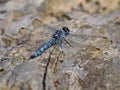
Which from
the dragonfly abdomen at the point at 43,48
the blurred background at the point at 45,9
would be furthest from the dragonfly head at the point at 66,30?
the blurred background at the point at 45,9

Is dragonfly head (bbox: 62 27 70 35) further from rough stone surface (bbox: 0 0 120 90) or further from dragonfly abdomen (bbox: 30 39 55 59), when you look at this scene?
dragonfly abdomen (bbox: 30 39 55 59)

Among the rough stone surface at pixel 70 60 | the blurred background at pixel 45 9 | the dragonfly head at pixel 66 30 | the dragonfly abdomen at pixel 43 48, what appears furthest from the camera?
the blurred background at pixel 45 9

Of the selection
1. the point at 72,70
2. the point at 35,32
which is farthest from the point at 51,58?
the point at 35,32

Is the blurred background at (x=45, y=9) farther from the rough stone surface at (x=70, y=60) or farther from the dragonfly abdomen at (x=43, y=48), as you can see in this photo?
the dragonfly abdomen at (x=43, y=48)

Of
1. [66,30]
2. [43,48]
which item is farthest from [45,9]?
[43,48]

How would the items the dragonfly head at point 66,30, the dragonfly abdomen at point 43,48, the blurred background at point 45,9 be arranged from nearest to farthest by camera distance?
the dragonfly abdomen at point 43,48 < the dragonfly head at point 66,30 < the blurred background at point 45,9

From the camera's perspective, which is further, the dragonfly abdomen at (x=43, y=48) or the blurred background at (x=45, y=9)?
the blurred background at (x=45, y=9)

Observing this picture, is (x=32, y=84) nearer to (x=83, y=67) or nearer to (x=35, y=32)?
(x=83, y=67)

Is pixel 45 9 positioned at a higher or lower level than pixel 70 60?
higher

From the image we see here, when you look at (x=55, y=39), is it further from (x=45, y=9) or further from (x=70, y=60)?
(x=45, y=9)

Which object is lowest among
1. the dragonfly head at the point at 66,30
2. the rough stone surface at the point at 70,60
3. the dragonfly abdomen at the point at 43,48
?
the rough stone surface at the point at 70,60

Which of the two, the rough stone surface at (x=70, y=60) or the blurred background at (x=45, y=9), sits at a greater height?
the blurred background at (x=45, y=9)
